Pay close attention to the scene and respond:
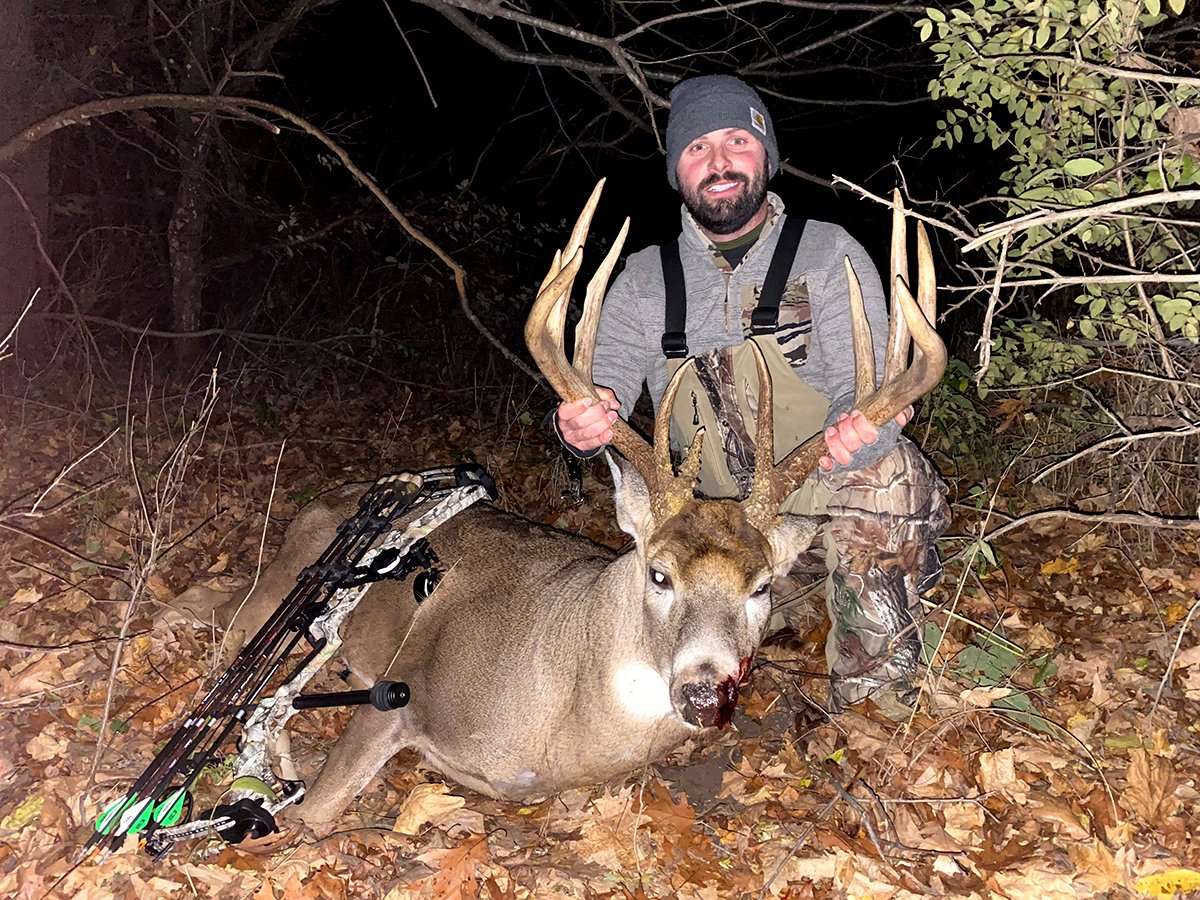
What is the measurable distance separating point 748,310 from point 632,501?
110 cm

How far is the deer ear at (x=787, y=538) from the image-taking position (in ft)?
10.9

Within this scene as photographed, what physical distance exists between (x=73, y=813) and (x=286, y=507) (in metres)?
3.51

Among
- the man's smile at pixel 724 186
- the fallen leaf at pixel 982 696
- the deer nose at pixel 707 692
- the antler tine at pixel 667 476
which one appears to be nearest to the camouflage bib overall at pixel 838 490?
the fallen leaf at pixel 982 696

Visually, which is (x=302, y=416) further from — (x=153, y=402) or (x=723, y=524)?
(x=723, y=524)

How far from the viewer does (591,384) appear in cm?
339

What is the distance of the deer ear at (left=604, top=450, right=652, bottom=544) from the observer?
341cm

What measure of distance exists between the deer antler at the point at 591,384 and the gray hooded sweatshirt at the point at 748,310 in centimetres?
52

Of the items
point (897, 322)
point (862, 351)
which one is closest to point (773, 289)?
point (862, 351)

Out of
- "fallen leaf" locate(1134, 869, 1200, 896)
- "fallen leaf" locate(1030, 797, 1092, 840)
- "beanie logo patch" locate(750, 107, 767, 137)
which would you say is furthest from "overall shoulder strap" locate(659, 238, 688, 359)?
Answer: "fallen leaf" locate(1134, 869, 1200, 896)

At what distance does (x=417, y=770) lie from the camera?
397cm

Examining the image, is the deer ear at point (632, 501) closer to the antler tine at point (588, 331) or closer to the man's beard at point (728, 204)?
the antler tine at point (588, 331)

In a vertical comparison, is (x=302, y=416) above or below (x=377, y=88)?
below

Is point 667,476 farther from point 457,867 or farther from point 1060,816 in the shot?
point 1060,816

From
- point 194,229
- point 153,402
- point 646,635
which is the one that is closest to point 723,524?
point 646,635
